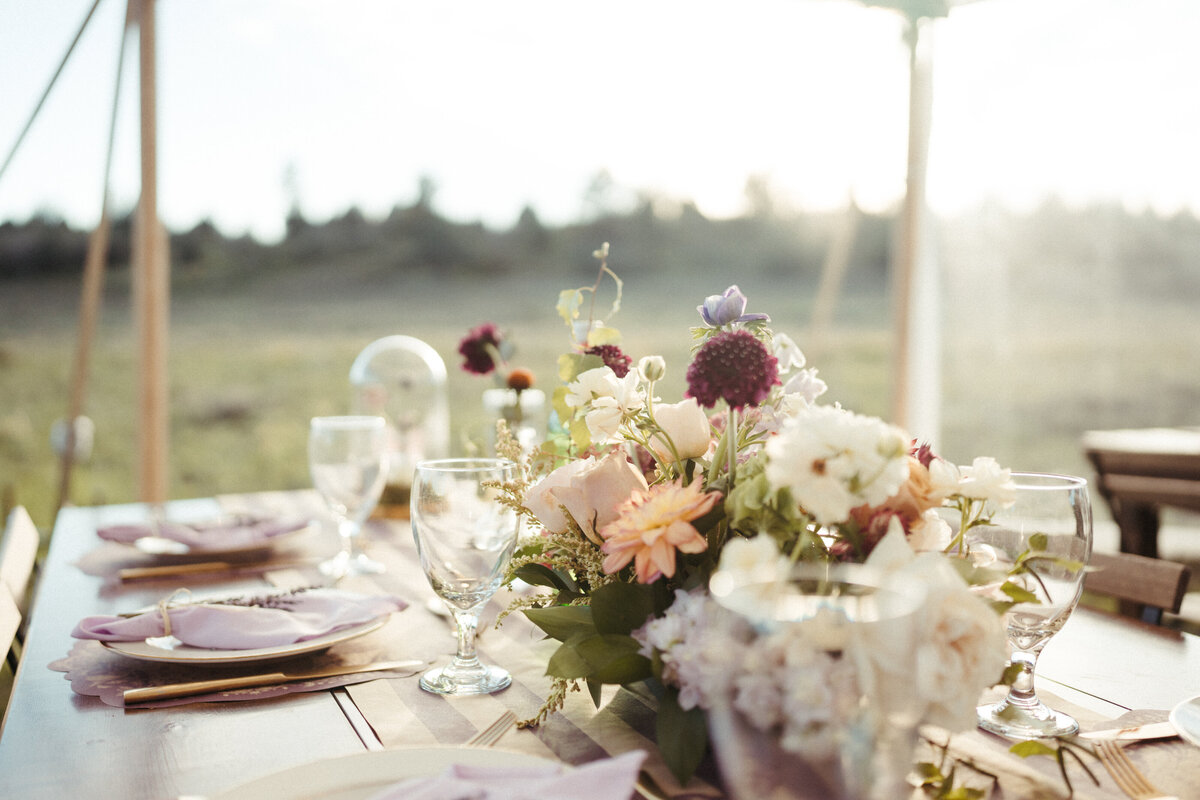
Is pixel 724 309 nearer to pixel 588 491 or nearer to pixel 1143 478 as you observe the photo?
pixel 588 491

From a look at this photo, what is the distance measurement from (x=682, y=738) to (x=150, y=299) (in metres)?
2.71

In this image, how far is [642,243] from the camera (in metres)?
7.40

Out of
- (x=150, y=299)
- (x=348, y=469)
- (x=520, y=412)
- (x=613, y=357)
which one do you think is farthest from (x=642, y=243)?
(x=613, y=357)

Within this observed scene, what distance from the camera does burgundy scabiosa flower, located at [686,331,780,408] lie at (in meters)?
0.61

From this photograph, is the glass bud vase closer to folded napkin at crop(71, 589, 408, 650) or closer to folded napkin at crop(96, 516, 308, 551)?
folded napkin at crop(96, 516, 308, 551)

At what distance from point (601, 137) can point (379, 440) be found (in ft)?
18.8

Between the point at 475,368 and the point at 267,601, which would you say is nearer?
the point at 267,601

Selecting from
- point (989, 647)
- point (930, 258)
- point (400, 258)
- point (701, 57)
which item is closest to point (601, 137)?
point (701, 57)

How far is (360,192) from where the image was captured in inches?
257

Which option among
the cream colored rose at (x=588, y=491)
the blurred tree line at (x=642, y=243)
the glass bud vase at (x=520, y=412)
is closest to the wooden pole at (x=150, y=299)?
the glass bud vase at (x=520, y=412)

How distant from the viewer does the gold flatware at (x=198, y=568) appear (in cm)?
125

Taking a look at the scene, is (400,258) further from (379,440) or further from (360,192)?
(379,440)

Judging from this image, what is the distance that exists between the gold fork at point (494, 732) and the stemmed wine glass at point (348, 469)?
1.96 ft

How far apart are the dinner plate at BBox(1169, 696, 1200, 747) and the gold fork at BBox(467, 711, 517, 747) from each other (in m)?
0.48
